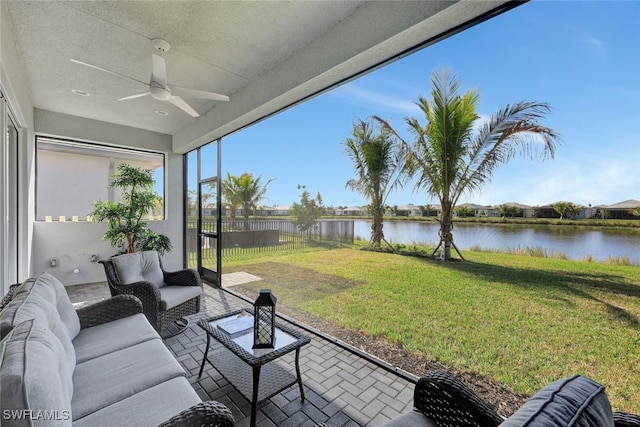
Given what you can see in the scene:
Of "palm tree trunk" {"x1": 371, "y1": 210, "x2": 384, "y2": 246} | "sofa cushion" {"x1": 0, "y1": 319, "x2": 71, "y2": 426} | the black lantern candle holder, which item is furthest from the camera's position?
"palm tree trunk" {"x1": 371, "y1": 210, "x2": 384, "y2": 246}

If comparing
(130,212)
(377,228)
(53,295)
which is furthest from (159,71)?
(130,212)

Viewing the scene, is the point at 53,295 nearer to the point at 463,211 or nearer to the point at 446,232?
the point at 446,232

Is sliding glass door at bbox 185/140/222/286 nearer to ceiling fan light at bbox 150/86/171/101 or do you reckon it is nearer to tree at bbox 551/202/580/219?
ceiling fan light at bbox 150/86/171/101

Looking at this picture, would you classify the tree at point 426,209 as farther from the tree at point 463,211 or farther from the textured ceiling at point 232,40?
the textured ceiling at point 232,40

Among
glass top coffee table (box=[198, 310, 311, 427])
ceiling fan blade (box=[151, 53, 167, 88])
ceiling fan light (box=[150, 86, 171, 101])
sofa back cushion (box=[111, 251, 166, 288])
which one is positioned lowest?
glass top coffee table (box=[198, 310, 311, 427])

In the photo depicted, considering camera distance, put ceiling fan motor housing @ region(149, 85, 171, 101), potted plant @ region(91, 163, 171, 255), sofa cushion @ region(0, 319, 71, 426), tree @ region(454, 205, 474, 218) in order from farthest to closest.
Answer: potted plant @ region(91, 163, 171, 255) → ceiling fan motor housing @ region(149, 85, 171, 101) → tree @ region(454, 205, 474, 218) → sofa cushion @ region(0, 319, 71, 426)

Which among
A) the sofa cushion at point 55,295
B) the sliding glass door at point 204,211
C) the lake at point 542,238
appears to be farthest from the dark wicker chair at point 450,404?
the sliding glass door at point 204,211

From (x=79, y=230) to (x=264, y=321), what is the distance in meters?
4.90

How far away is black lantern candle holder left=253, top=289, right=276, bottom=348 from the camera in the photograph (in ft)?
6.33

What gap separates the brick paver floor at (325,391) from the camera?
1828 millimetres

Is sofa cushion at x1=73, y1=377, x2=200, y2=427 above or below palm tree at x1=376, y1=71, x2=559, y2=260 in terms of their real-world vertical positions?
below

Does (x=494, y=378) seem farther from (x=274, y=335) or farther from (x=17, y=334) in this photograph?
(x=17, y=334)

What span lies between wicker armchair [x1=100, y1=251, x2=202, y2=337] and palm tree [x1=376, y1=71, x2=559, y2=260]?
277 centimetres

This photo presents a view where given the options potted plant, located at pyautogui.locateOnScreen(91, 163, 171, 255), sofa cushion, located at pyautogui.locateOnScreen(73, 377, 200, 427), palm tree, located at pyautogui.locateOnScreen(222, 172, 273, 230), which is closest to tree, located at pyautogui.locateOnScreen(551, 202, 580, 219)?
sofa cushion, located at pyautogui.locateOnScreen(73, 377, 200, 427)
